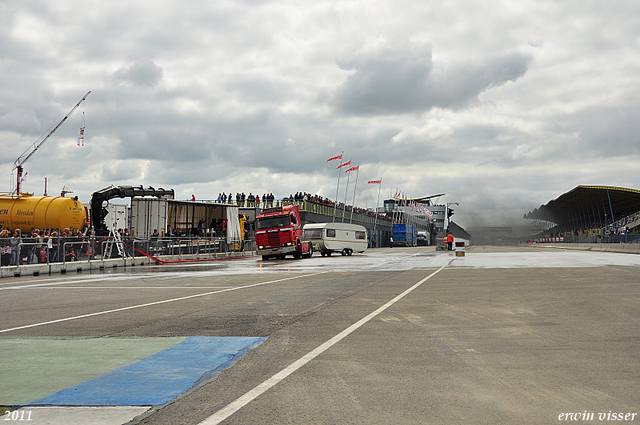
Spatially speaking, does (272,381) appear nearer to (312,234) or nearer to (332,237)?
(312,234)

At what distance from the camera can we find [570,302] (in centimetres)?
1142

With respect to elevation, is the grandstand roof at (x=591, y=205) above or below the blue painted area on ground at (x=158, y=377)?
above

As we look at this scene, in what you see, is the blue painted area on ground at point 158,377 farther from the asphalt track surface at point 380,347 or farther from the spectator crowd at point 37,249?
the spectator crowd at point 37,249

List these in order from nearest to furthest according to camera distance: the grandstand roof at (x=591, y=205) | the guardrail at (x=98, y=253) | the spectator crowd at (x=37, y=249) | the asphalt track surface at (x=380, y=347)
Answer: the asphalt track surface at (x=380, y=347) < the spectator crowd at (x=37, y=249) < the guardrail at (x=98, y=253) < the grandstand roof at (x=591, y=205)

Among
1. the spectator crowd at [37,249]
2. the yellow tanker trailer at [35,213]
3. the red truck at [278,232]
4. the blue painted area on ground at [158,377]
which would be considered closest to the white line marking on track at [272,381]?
the blue painted area on ground at [158,377]

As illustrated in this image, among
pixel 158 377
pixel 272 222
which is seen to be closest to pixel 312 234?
pixel 272 222

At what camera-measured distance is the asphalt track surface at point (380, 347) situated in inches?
181

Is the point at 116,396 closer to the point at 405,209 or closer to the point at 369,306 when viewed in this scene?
the point at 369,306

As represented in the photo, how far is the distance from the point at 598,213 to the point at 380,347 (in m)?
99.8

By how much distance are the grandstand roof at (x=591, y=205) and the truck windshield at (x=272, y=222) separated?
1984 inches

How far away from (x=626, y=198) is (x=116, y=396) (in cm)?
8860

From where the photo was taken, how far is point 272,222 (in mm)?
38875

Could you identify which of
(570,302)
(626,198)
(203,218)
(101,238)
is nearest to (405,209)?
(626,198)

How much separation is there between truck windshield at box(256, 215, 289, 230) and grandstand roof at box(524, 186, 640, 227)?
165 ft
